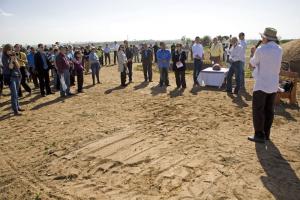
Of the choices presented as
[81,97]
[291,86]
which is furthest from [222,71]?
[81,97]

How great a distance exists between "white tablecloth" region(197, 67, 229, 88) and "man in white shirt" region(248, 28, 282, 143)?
256 inches

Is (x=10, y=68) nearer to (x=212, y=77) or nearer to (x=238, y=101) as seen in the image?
(x=238, y=101)

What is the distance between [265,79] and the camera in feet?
21.0

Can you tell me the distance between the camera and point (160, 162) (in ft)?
18.9

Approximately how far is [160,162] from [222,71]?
8.32m

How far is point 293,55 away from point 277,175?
45.1 feet

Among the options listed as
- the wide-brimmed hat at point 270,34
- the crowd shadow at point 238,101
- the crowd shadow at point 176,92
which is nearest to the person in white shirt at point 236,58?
the crowd shadow at point 238,101

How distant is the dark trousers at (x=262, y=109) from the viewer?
21.2 feet

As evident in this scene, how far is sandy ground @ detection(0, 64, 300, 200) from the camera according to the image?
4.86 metres

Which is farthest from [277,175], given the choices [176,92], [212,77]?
[212,77]

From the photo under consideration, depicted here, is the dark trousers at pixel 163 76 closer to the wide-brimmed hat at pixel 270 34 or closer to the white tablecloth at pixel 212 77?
the white tablecloth at pixel 212 77

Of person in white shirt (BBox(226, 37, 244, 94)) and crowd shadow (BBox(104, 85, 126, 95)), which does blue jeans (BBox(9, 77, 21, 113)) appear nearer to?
crowd shadow (BBox(104, 85, 126, 95))

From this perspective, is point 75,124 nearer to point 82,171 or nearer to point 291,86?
point 82,171

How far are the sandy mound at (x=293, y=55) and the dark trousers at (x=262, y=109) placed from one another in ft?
36.8
